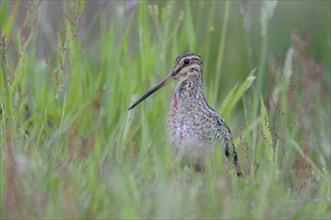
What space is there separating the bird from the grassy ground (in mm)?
103

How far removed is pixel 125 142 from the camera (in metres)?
5.53

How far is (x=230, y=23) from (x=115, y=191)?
20.2 ft

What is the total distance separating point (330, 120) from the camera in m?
7.18

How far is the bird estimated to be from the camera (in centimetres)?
533

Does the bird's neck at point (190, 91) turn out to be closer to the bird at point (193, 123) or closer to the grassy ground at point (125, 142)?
the bird at point (193, 123)

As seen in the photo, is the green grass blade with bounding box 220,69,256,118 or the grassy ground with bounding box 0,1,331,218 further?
the green grass blade with bounding box 220,69,256,118

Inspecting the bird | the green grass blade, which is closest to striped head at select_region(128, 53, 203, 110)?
the bird

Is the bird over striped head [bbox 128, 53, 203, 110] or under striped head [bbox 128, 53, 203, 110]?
under

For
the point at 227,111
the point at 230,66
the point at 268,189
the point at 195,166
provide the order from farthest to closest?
1. the point at 230,66
2. the point at 227,111
3. the point at 195,166
4. the point at 268,189

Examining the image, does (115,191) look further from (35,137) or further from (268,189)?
(35,137)

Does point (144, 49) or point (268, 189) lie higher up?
point (144, 49)

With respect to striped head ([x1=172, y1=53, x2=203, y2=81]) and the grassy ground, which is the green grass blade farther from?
striped head ([x1=172, y1=53, x2=203, y2=81])

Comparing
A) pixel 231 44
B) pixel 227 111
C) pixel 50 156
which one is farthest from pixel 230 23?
pixel 50 156

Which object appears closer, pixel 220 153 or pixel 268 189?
pixel 268 189
